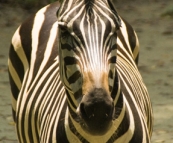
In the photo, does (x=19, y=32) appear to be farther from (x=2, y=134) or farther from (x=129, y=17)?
(x=129, y=17)

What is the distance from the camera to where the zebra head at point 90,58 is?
2688 mm

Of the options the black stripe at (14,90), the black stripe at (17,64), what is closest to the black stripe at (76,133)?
the black stripe at (17,64)

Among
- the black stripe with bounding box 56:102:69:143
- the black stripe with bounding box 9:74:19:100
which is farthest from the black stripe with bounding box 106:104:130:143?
the black stripe with bounding box 9:74:19:100

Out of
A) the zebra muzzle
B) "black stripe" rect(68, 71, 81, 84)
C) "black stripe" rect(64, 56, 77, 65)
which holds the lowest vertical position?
the zebra muzzle

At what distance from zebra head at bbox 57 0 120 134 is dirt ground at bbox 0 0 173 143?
379 centimetres

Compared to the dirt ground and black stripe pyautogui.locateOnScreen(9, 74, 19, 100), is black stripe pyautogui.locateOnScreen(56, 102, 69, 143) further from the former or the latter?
the dirt ground

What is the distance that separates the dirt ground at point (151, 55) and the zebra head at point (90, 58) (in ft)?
12.4

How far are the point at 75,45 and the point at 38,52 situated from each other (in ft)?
5.47

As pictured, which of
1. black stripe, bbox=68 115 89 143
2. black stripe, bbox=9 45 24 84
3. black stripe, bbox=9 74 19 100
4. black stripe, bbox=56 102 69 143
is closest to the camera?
black stripe, bbox=68 115 89 143

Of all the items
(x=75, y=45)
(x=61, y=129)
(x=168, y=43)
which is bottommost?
(x=168, y=43)

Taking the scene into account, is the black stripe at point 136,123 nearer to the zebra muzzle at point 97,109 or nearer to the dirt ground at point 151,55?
the zebra muzzle at point 97,109

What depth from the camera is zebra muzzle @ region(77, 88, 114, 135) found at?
2.66m

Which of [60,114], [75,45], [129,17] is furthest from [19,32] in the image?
[129,17]

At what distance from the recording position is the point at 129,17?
460 inches
